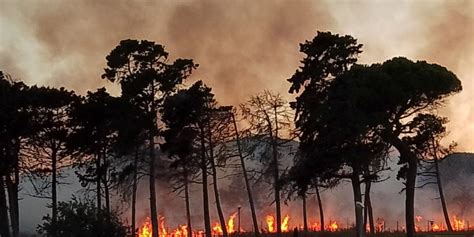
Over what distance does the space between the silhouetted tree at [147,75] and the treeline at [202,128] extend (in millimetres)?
74

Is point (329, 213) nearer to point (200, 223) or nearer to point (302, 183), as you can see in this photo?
point (200, 223)

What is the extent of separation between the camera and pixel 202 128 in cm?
4656

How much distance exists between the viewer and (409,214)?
37250 millimetres

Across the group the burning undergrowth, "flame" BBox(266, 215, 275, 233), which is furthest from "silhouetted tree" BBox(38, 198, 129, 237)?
the burning undergrowth

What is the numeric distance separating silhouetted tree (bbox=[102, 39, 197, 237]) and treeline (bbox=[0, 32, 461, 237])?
0.07 m

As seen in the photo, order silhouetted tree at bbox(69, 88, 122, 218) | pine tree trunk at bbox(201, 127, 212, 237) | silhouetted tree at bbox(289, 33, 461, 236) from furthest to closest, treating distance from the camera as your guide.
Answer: silhouetted tree at bbox(69, 88, 122, 218) → pine tree trunk at bbox(201, 127, 212, 237) → silhouetted tree at bbox(289, 33, 461, 236)

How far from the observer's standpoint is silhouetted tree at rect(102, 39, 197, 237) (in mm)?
46219

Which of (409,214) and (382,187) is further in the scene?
(382,187)

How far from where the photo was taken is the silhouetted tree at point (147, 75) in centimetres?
4622

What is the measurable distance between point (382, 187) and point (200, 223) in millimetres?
25039

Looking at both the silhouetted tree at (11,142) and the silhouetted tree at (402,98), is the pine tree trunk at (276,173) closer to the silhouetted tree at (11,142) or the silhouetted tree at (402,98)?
the silhouetted tree at (402,98)

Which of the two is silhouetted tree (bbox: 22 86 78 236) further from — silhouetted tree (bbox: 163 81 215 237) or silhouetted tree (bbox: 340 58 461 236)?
silhouetted tree (bbox: 340 58 461 236)

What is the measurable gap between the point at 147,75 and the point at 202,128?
5.32 m

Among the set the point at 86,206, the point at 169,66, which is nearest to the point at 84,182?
the point at 169,66
